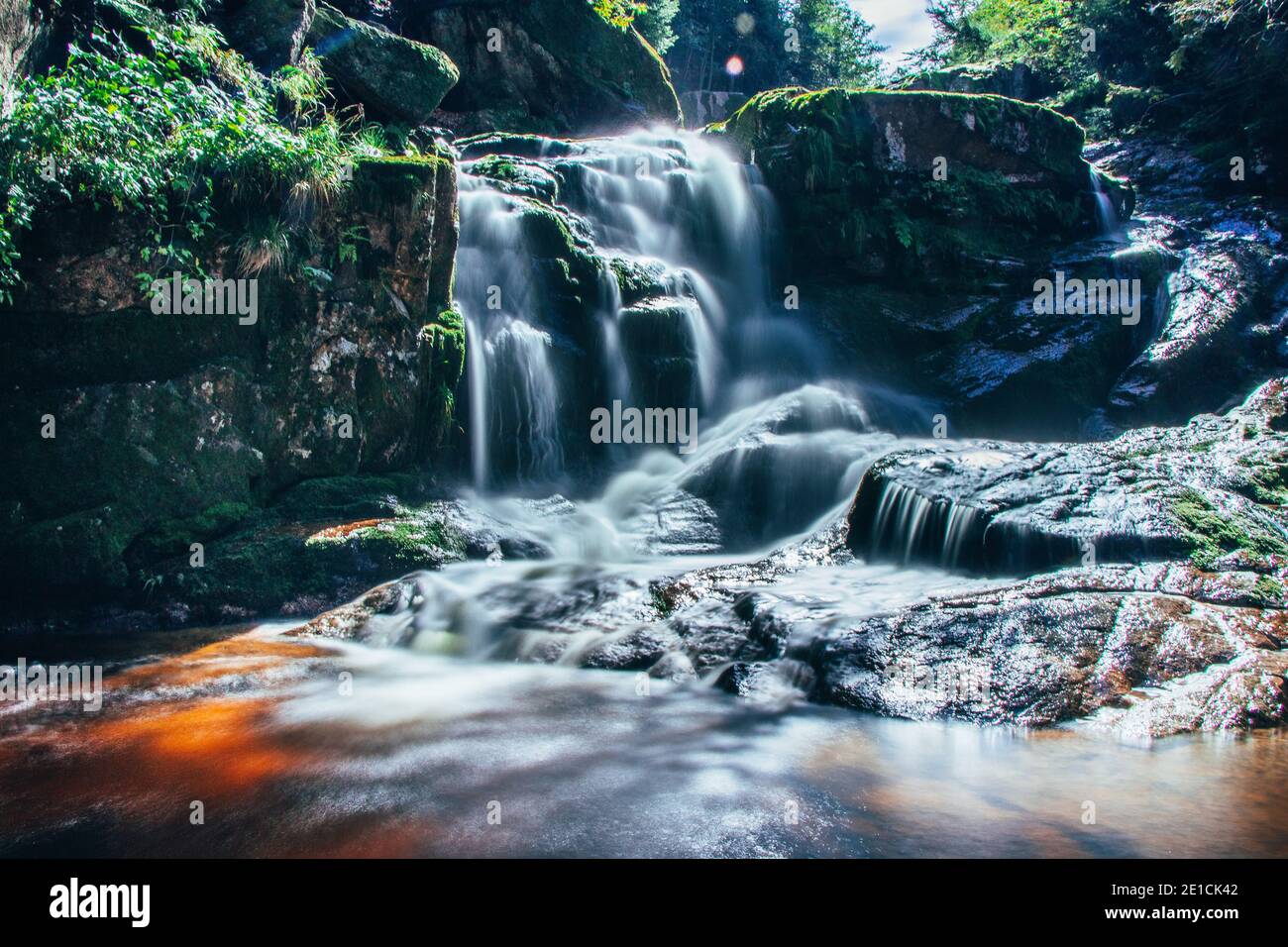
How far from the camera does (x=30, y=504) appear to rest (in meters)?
6.62

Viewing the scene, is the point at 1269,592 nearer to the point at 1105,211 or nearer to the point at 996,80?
the point at 1105,211

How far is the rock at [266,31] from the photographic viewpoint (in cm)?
1034

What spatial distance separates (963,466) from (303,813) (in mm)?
6636

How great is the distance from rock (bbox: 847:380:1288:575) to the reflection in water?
234cm

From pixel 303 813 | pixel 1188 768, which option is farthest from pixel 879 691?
pixel 303 813

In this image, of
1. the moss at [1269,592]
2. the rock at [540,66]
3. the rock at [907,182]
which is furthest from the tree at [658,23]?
the moss at [1269,592]

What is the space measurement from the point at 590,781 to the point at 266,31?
11531 millimetres

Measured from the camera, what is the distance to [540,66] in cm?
2150

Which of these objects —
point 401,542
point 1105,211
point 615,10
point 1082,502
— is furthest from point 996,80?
A: point 401,542

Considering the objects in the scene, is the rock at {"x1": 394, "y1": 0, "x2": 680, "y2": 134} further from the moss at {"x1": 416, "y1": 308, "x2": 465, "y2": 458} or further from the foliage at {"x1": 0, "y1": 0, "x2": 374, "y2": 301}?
the moss at {"x1": 416, "y1": 308, "x2": 465, "y2": 458}

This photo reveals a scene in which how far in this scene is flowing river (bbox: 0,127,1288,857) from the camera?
10.0 ft

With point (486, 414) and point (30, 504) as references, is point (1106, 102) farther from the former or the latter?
point (30, 504)

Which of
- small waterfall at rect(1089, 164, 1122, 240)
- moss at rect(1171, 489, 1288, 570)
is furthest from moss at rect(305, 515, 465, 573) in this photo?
small waterfall at rect(1089, 164, 1122, 240)

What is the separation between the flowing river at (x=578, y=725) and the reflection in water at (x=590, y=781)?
0.02 meters
